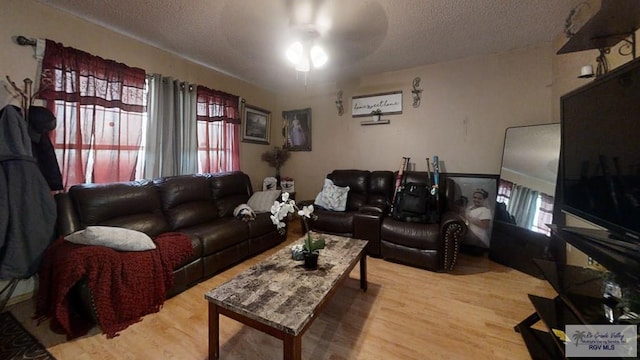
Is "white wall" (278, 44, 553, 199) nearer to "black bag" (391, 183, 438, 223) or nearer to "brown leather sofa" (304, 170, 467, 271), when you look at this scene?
"brown leather sofa" (304, 170, 467, 271)

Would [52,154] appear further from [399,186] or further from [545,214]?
[545,214]

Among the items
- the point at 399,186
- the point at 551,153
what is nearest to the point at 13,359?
the point at 399,186

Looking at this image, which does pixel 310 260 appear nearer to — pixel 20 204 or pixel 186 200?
pixel 186 200

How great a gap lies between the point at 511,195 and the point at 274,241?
2823 mm

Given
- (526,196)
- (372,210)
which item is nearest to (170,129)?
(372,210)

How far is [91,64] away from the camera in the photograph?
218 centimetres

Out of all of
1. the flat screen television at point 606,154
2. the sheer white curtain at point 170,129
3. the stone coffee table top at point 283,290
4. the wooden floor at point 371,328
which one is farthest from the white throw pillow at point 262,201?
the flat screen television at point 606,154

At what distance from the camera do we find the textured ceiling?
1961mm

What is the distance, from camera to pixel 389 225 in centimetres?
269

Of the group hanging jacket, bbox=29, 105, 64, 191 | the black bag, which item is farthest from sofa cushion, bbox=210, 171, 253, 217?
the black bag

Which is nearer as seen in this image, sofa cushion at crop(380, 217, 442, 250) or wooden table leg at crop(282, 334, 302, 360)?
wooden table leg at crop(282, 334, 302, 360)

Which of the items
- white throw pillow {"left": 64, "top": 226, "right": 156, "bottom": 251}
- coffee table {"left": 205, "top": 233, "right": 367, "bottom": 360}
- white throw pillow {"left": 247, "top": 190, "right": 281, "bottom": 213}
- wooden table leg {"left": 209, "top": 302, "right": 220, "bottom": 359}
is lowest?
wooden table leg {"left": 209, "top": 302, "right": 220, "bottom": 359}

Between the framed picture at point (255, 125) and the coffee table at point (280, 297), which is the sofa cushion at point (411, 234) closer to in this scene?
the coffee table at point (280, 297)

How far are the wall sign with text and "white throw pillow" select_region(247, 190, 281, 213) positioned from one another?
1.84m
